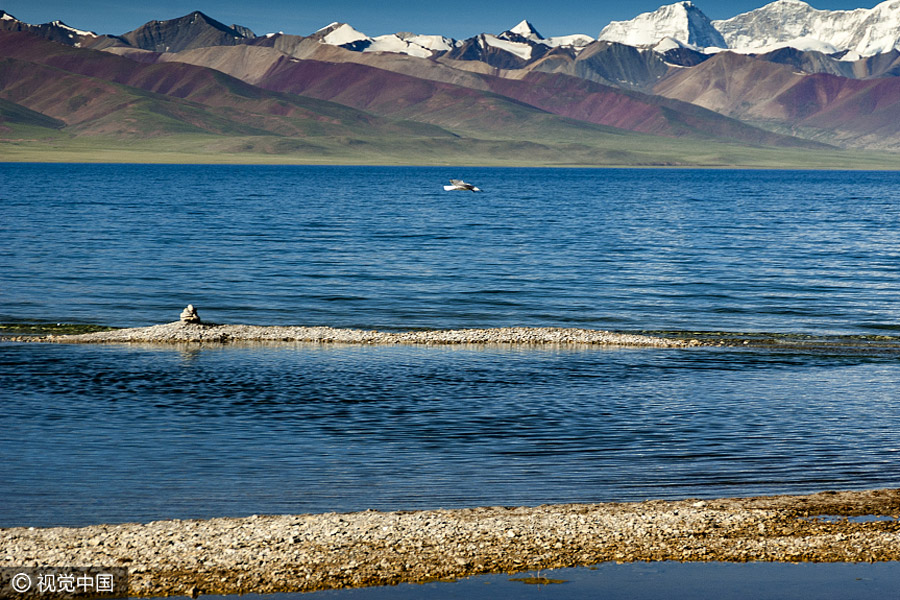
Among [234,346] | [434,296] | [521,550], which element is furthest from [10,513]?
[434,296]

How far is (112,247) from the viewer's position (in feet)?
198

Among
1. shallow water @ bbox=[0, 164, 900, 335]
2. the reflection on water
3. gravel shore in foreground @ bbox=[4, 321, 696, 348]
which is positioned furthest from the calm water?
gravel shore in foreground @ bbox=[4, 321, 696, 348]

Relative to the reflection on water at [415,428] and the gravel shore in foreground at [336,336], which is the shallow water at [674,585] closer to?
the reflection on water at [415,428]

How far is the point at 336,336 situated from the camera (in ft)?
102

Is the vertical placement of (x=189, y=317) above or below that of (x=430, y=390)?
above

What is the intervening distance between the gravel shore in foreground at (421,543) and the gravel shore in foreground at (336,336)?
16.4 meters

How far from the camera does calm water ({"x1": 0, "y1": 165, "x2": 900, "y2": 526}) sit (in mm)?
16328

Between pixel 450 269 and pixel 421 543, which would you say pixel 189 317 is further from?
pixel 450 269

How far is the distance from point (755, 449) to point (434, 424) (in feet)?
19.3

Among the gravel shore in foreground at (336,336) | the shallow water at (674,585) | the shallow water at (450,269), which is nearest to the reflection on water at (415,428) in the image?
the gravel shore in foreground at (336,336)

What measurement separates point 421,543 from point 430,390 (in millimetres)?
10870

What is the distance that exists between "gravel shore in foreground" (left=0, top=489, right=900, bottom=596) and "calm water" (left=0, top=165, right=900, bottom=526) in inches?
54.6

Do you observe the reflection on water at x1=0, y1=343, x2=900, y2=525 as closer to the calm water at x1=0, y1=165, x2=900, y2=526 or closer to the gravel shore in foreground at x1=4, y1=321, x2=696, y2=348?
the calm water at x1=0, y1=165, x2=900, y2=526

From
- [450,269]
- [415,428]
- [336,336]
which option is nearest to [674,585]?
[415,428]
